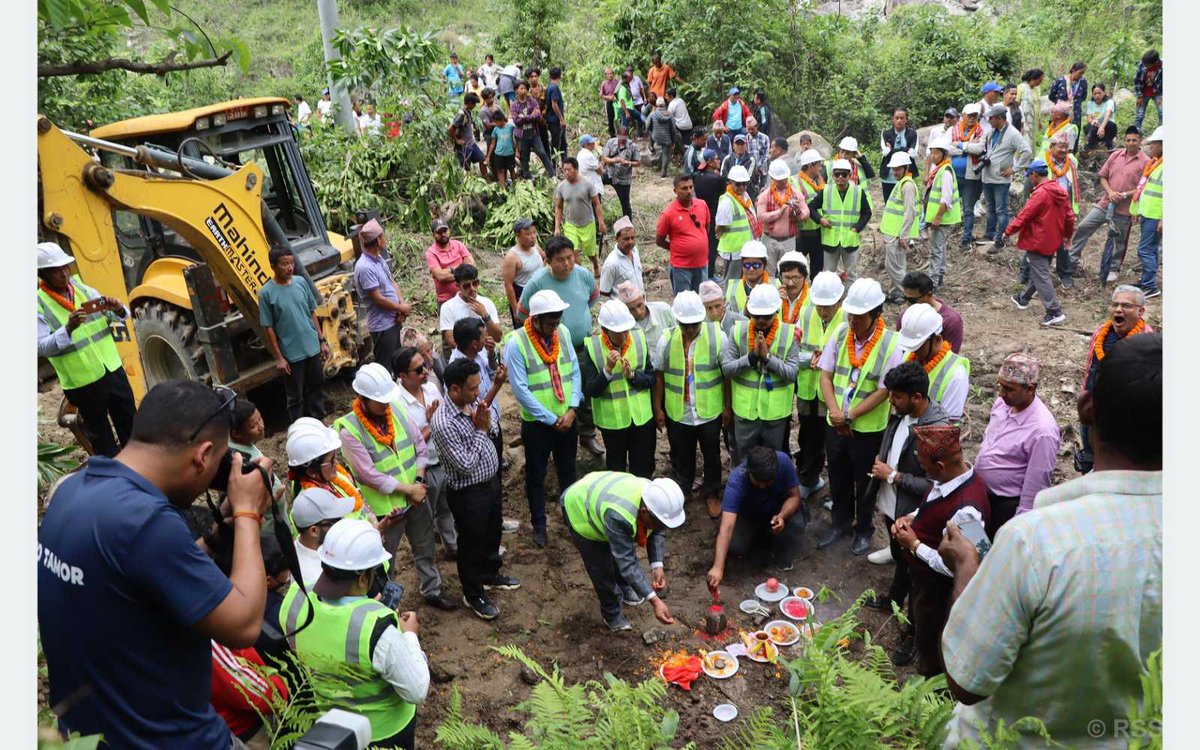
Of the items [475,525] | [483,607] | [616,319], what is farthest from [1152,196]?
[483,607]

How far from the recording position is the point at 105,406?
654 centimetres

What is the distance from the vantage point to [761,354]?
6508 millimetres

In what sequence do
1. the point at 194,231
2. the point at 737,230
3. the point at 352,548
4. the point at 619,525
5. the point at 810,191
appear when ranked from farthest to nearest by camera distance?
the point at 810,191, the point at 737,230, the point at 194,231, the point at 619,525, the point at 352,548

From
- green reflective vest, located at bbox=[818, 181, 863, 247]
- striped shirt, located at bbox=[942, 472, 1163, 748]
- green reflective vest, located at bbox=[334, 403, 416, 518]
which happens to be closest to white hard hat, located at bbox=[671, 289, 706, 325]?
green reflective vest, located at bbox=[334, 403, 416, 518]

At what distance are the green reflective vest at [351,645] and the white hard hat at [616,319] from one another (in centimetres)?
330

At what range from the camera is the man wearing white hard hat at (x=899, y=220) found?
1038cm

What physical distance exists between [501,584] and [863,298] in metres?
3.24

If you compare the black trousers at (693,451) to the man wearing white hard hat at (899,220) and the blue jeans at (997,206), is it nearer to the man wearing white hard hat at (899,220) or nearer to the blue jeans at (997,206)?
the man wearing white hard hat at (899,220)

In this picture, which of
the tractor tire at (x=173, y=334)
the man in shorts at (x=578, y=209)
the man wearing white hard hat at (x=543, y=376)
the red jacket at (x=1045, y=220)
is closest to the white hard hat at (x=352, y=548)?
the man wearing white hard hat at (x=543, y=376)

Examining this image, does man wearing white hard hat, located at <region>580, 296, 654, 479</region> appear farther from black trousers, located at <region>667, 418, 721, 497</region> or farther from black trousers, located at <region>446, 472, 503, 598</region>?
black trousers, located at <region>446, 472, 503, 598</region>

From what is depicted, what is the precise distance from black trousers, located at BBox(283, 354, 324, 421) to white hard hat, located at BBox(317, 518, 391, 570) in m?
4.21

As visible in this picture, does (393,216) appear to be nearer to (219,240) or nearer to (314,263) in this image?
(314,263)

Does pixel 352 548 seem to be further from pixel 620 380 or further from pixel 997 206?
pixel 997 206

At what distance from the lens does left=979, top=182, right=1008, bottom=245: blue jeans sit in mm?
11867
